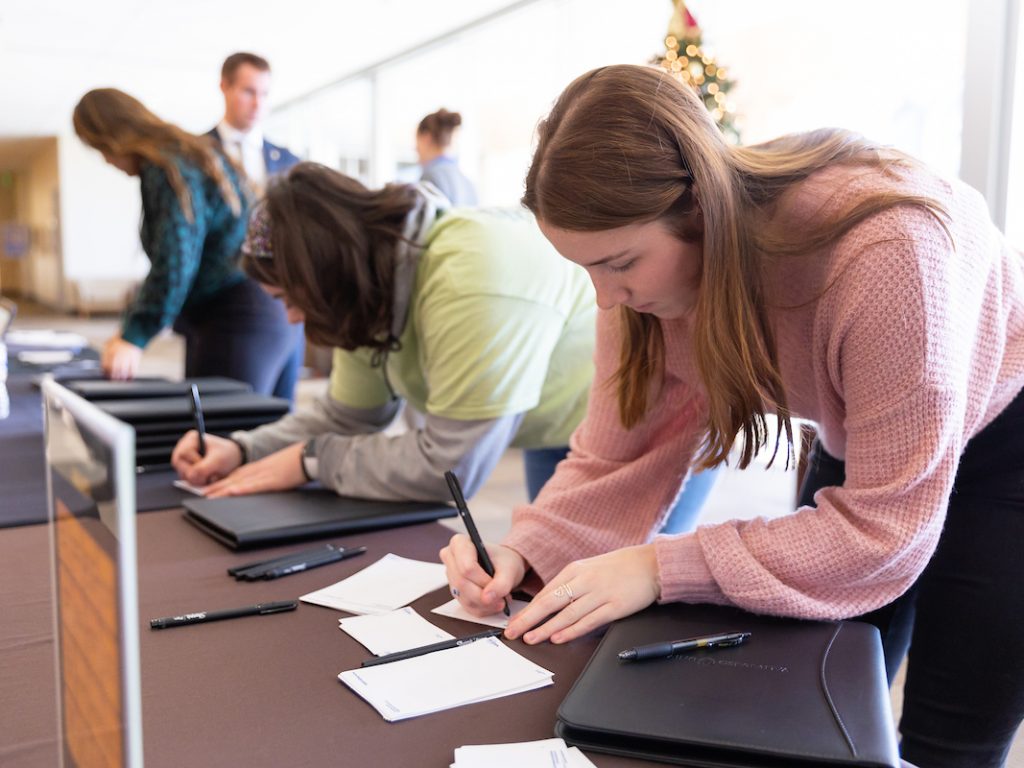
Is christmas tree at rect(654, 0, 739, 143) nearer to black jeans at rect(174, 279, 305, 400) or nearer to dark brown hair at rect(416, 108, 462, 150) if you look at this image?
dark brown hair at rect(416, 108, 462, 150)

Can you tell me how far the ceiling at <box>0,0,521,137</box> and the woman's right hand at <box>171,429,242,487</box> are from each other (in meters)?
5.21

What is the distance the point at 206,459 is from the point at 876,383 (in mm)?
1100

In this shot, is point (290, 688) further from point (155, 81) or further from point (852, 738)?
point (155, 81)

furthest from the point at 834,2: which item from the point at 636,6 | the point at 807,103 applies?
the point at 636,6

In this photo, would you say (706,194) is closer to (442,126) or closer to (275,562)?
(275,562)

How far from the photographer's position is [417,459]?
1435mm

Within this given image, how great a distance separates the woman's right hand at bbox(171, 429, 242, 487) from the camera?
1575mm

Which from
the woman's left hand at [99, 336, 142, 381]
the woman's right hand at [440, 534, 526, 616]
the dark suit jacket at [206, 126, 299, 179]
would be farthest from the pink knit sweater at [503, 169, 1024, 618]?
the dark suit jacket at [206, 126, 299, 179]

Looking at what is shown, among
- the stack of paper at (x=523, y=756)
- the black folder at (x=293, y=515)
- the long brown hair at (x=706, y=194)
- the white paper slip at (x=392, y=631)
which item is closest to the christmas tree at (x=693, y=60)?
the black folder at (x=293, y=515)

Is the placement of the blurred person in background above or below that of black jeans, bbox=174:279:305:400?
above

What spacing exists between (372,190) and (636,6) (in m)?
4.89

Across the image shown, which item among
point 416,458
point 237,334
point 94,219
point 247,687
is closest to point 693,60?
point 237,334

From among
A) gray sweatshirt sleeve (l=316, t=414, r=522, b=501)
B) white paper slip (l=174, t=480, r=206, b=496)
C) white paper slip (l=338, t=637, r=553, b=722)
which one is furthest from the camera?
white paper slip (l=174, t=480, r=206, b=496)

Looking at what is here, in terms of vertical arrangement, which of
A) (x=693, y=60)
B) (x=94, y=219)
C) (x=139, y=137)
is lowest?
(x=94, y=219)
